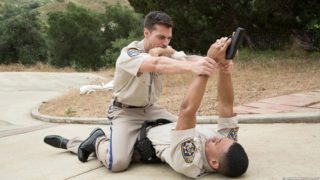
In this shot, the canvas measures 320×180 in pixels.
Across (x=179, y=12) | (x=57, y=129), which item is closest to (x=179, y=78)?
(x=57, y=129)

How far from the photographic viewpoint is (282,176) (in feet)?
12.1

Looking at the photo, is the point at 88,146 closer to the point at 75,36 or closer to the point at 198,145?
the point at 198,145

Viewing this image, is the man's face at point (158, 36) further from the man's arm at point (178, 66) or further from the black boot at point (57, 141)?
the black boot at point (57, 141)

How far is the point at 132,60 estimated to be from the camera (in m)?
3.91

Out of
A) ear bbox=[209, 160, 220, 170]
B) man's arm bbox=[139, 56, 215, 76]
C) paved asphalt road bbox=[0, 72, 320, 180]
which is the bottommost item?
paved asphalt road bbox=[0, 72, 320, 180]

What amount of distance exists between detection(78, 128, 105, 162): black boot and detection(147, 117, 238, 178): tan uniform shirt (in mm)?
700

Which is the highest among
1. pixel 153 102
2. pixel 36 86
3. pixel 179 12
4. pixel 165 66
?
pixel 179 12

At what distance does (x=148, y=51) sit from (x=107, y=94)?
6.38 meters

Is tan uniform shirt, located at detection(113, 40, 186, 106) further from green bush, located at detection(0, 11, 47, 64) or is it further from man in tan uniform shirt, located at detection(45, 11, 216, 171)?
green bush, located at detection(0, 11, 47, 64)

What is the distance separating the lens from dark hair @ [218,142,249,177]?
361 centimetres

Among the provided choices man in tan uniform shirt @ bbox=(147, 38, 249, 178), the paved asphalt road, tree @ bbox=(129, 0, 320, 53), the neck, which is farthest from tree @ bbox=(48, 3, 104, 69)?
man in tan uniform shirt @ bbox=(147, 38, 249, 178)

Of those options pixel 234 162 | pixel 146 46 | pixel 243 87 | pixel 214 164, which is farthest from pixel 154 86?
pixel 243 87

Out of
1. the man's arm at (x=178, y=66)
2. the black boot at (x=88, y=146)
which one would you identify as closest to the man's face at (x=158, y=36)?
the man's arm at (x=178, y=66)

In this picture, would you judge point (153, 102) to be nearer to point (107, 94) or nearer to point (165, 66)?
point (165, 66)
